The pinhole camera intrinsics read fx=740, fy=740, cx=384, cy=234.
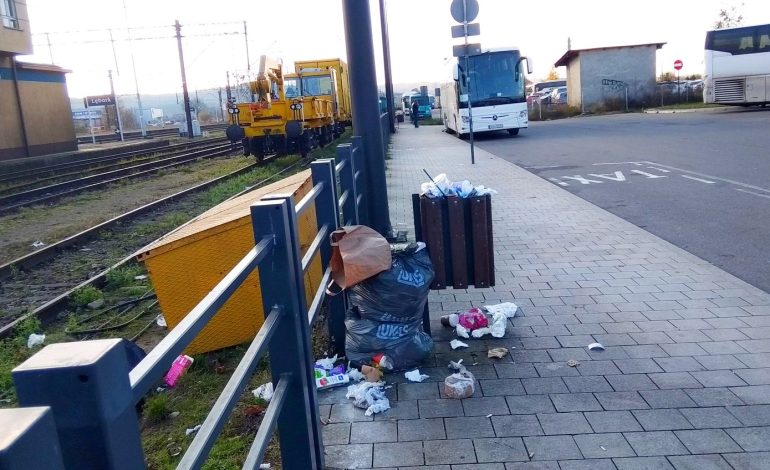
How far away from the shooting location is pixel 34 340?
633 centimetres

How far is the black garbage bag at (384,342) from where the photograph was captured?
183 inches

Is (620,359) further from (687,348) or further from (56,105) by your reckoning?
(56,105)

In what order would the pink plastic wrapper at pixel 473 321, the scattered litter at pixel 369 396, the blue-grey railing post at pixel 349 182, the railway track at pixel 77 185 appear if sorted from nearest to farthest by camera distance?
the scattered litter at pixel 369 396 → the pink plastic wrapper at pixel 473 321 → the blue-grey railing post at pixel 349 182 → the railway track at pixel 77 185

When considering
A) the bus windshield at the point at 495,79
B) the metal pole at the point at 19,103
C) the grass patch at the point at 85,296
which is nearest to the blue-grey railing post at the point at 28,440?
the grass patch at the point at 85,296

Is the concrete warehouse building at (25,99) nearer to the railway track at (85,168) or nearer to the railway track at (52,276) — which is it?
the railway track at (85,168)

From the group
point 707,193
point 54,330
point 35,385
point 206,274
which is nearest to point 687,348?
point 206,274

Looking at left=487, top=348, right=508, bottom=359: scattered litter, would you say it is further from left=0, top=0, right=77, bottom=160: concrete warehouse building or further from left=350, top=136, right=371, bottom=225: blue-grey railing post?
left=0, top=0, right=77, bottom=160: concrete warehouse building

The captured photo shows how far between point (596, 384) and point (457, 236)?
149 centimetres

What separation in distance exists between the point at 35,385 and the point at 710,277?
6339 millimetres

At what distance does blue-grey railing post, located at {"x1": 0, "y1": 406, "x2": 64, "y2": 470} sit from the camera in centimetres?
99

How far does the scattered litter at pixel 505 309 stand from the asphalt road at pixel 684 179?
2239 mm

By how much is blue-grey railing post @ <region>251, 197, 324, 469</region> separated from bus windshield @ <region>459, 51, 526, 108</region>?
2492cm

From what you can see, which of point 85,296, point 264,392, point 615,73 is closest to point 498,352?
point 264,392

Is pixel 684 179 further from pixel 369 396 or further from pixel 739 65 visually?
pixel 739 65
